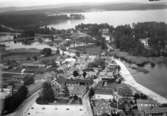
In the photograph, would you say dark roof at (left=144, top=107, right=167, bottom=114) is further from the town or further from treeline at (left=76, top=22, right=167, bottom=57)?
treeline at (left=76, top=22, right=167, bottom=57)

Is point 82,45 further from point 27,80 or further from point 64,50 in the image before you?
point 27,80

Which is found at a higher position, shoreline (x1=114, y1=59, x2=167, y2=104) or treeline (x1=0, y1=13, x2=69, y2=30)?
treeline (x1=0, y1=13, x2=69, y2=30)

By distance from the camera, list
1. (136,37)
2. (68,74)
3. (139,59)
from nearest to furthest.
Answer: (68,74) → (139,59) → (136,37)

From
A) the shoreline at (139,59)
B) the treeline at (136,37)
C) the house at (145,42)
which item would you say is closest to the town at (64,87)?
the shoreline at (139,59)

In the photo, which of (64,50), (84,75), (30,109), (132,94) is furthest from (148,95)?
(64,50)

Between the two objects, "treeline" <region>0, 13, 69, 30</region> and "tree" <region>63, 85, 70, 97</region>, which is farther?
"tree" <region>63, 85, 70, 97</region>

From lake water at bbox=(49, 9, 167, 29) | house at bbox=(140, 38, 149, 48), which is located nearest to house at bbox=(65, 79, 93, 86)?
lake water at bbox=(49, 9, 167, 29)

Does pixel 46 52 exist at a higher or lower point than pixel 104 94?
higher

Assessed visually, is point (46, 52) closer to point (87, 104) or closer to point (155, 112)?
point (87, 104)

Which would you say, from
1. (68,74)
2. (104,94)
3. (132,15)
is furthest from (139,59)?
(104,94)
